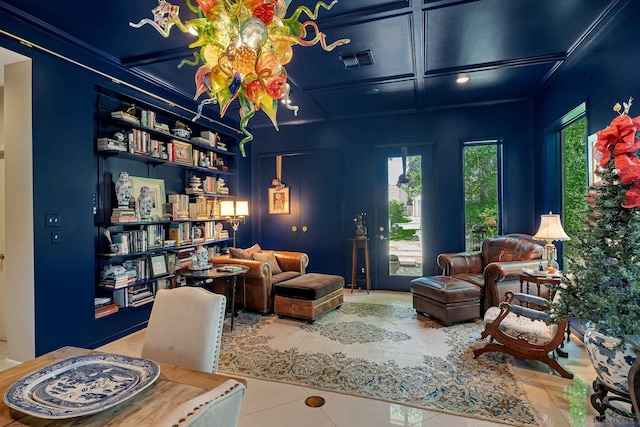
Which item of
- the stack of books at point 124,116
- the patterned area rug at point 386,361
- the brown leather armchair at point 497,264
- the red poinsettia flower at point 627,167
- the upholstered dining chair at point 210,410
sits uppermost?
the stack of books at point 124,116

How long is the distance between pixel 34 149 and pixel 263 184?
3751 millimetres

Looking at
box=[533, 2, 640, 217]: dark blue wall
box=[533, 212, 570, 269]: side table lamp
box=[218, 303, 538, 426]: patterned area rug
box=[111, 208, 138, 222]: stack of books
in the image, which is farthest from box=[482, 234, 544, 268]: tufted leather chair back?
box=[111, 208, 138, 222]: stack of books

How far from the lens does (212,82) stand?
140 centimetres

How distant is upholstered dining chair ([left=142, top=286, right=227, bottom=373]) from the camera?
151cm

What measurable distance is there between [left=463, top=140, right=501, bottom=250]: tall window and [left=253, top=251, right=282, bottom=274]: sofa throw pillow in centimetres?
294

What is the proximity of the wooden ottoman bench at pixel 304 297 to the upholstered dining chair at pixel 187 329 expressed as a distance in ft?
7.94

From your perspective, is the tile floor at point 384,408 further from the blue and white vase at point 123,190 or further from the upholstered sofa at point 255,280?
the blue and white vase at point 123,190

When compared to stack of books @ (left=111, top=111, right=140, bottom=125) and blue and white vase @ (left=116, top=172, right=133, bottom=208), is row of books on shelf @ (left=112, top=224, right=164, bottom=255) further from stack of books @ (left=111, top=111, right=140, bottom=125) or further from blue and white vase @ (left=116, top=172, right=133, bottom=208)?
stack of books @ (left=111, top=111, right=140, bottom=125)

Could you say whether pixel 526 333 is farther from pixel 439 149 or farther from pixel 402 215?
pixel 439 149

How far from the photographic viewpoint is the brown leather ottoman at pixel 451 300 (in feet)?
12.3

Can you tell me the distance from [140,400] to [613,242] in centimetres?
267

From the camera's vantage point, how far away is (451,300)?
376 centimetres

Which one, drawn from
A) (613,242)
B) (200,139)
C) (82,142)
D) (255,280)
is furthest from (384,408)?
(200,139)

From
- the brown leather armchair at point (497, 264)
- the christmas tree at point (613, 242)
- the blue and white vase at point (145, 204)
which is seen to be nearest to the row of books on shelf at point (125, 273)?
the blue and white vase at point (145, 204)
